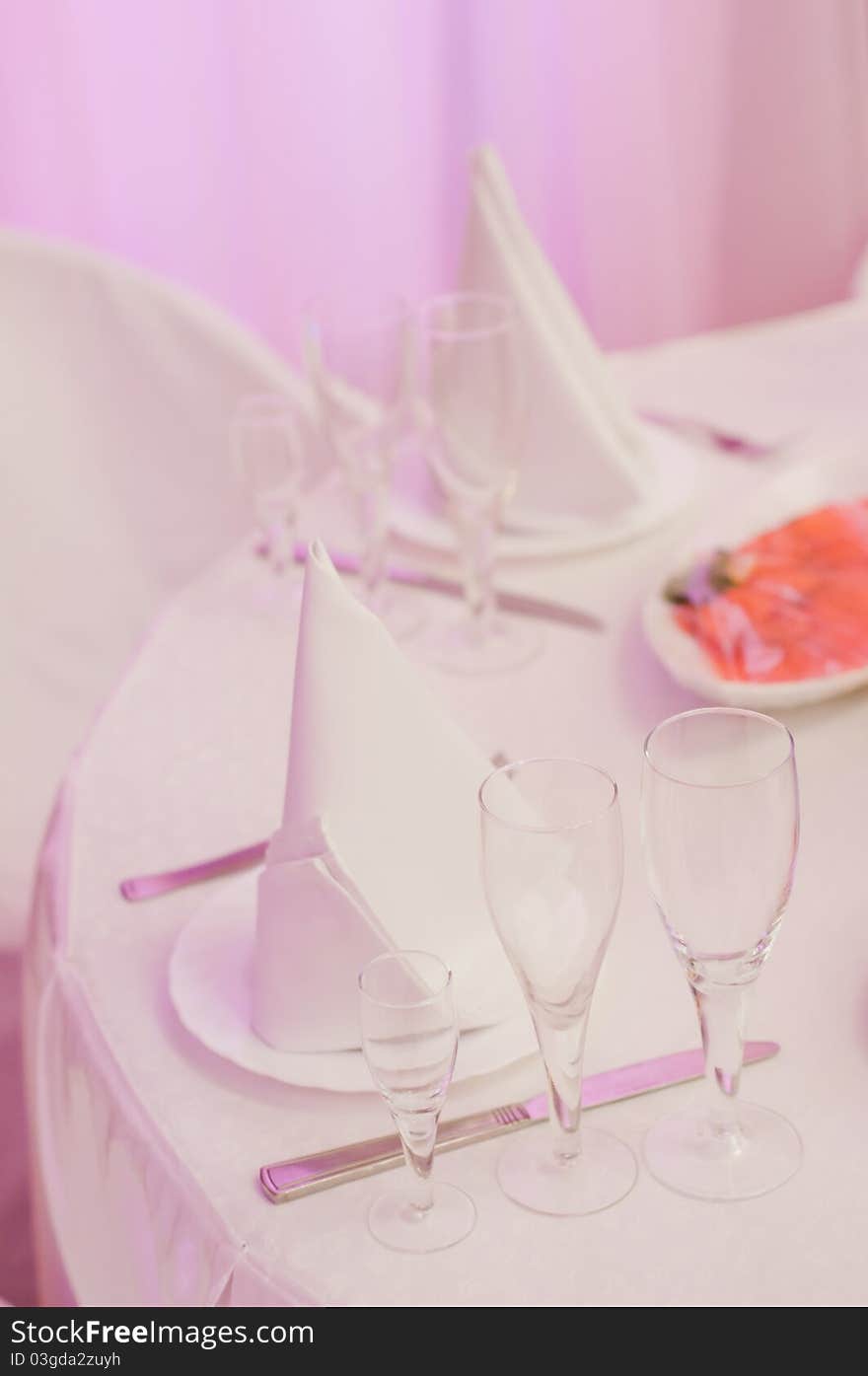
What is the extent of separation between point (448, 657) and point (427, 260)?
2.10 meters

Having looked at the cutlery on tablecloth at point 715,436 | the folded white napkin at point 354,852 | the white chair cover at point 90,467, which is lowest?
the white chair cover at point 90,467

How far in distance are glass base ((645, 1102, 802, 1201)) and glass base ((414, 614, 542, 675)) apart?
0.58m

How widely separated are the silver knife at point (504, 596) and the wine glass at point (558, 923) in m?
0.58

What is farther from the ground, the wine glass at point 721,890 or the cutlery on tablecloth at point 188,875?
the wine glass at point 721,890

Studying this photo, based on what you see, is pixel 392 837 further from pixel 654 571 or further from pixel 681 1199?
pixel 654 571

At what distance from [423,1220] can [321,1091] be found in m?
0.12

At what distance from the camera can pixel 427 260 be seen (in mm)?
3352

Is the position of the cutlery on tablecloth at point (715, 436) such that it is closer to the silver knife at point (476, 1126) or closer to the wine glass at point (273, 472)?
the wine glass at point (273, 472)

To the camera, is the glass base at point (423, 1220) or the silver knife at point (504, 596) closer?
the glass base at point (423, 1220)

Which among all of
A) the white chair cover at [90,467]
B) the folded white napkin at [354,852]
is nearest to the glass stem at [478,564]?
the folded white napkin at [354,852]

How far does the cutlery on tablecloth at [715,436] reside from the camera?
1747mm

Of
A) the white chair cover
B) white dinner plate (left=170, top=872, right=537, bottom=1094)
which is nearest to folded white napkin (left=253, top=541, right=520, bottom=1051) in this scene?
white dinner plate (left=170, top=872, right=537, bottom=1094)

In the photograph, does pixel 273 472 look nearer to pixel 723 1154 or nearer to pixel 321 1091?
pixel 321 1091

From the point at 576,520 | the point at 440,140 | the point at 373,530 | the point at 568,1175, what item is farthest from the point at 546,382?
the point at 440,140
